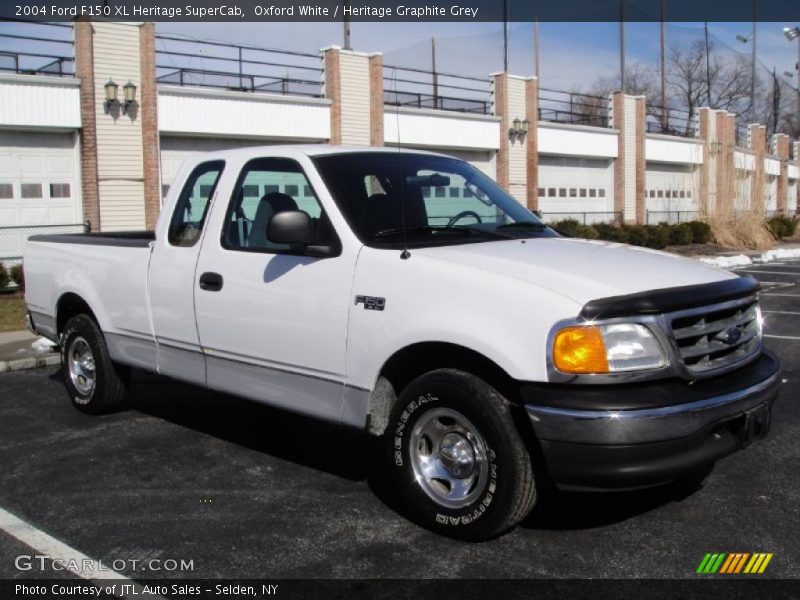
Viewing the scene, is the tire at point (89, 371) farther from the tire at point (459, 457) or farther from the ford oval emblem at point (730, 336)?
the ford oval emblem at point (730, 336)

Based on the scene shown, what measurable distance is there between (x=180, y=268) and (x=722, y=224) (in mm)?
24626

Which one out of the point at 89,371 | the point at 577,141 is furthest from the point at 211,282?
the point at 577,141

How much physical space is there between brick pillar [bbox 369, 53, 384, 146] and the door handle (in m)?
24.7

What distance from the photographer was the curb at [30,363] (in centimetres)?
926

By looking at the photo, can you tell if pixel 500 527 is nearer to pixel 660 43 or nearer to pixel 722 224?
pixel 722 224

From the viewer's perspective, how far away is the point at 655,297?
394 cm

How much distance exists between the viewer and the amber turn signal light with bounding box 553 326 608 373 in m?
3.82

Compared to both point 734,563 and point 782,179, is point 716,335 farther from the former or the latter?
→ point 782,179

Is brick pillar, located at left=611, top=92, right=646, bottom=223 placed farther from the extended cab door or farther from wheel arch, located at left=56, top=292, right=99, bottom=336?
the extended cab door

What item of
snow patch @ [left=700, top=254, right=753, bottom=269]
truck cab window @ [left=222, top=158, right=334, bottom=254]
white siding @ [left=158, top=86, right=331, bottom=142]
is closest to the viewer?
truck cab window @ [left=222, top=158, right=334, bottom=254]

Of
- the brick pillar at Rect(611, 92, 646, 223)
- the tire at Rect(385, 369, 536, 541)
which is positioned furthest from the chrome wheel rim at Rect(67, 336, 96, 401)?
the brick pillar at Rect(611, 92, 646, 223)

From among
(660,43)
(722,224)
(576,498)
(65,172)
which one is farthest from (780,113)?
(576,498)

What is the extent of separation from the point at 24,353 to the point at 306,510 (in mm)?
6350

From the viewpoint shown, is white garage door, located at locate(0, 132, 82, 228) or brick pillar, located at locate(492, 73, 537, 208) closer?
white garage door, located at locate(0, 132, 82, 228)
